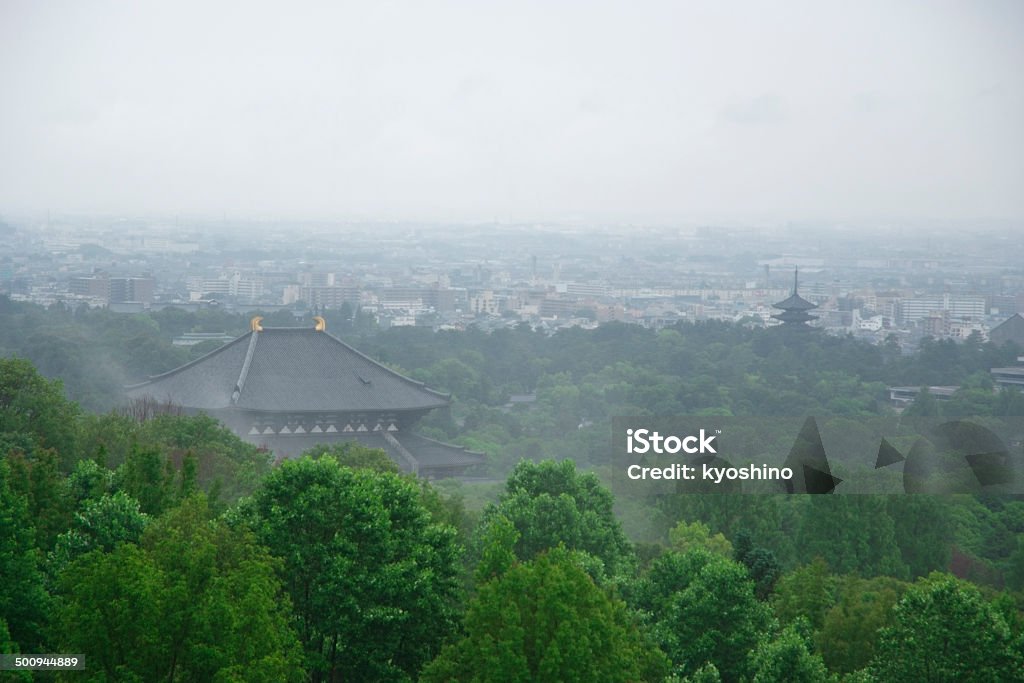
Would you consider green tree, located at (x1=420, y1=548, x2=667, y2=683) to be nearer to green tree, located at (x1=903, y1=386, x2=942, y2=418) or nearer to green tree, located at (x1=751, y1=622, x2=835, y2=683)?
green tree, located at (x1=751, y1=622, x2=835, y2=683)

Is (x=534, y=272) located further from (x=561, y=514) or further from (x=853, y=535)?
(x=561, y=514)

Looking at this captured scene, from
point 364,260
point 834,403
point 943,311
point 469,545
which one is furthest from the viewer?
point 364,260

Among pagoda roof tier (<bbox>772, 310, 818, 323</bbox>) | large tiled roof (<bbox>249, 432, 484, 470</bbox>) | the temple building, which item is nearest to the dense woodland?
large tiled roof (<bbox>249, 432, 484, 470</bbox>)

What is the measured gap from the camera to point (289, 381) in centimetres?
4016

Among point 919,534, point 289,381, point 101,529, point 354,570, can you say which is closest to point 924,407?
point 289,381

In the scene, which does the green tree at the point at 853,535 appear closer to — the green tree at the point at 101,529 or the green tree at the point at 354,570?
the green tree at the point at 354,570

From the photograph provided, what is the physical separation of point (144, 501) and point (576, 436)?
128 ft

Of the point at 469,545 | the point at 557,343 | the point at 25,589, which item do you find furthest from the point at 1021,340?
the point at 25,589

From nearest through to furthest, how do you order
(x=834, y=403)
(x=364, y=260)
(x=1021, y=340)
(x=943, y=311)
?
(x=834, y=403)
(x=1021, y=340)
(x=943, y=311)
(x=364, y=260)

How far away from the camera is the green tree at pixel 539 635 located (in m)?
14.9

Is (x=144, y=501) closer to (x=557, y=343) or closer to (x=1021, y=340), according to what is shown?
Answer: (x=557, y=343)

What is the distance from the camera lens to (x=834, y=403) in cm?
6619

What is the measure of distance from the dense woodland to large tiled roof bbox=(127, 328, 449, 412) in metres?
9.09

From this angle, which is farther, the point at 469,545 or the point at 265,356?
the point at 265,356
